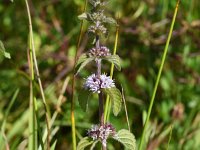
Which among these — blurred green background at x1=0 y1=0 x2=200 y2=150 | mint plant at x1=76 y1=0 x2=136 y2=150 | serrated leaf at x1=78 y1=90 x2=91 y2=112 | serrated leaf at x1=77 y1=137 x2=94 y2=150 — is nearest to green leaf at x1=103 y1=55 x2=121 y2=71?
mint plant at x1=76 y1=0 x2=136 y2=150

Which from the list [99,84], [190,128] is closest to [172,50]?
[190,128]

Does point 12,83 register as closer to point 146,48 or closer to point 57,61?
point 57,61

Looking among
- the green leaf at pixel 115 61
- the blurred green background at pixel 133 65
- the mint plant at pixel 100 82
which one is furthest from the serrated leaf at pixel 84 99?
the blurred green background at pixel 133 65

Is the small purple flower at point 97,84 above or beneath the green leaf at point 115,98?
above

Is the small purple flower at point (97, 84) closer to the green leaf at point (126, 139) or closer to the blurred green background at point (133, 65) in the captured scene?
the green leaf at point (126, 139)

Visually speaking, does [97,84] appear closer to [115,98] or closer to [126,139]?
[115,98]

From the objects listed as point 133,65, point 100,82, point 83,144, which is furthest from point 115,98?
point 133,65

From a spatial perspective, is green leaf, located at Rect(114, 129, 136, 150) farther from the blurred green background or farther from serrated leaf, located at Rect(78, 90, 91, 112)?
the blurred green background

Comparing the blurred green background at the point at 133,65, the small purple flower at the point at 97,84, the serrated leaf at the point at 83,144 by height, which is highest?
the blurred green background at the point at 133,65
